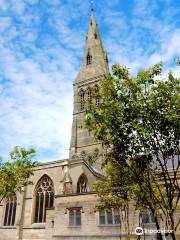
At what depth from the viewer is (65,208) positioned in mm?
22359

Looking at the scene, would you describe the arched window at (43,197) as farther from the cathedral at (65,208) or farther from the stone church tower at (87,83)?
the stone church tower at (87,83)

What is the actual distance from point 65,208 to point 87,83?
31.6 m

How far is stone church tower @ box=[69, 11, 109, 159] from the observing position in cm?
4166

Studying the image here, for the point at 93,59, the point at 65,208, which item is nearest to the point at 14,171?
the point at 65,208

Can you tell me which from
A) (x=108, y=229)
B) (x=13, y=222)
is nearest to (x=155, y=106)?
(x=108, y=229)

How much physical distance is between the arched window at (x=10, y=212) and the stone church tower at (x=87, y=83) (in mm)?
11708

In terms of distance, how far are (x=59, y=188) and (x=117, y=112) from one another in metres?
18.9

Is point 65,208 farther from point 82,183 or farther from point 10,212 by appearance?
point 10,212

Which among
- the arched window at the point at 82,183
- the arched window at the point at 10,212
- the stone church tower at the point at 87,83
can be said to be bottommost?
the arched window at the point at 10,212

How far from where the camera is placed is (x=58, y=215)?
73.6ft

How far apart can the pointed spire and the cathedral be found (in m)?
14.1

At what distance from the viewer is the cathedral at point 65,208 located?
20188 mm

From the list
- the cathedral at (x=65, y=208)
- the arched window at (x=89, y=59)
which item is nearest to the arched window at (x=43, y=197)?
the cathedral at (x=65, y=208)

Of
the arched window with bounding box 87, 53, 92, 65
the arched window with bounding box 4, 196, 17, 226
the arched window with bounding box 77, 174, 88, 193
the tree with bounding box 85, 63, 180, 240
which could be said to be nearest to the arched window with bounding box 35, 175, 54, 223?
the arched window with bounding box 4, 196, 17, 226
